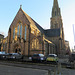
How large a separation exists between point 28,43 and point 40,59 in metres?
15.0

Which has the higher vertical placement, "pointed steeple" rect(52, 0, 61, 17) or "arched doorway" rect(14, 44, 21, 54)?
"pointed steeple" rect(52, 0, 61, 17)

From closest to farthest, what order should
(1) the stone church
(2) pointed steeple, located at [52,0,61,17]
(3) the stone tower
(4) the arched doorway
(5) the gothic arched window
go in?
(1) the stone church, (5) the gothic arched window, (4) the arched doorway, (3) the stone tower, (2) pointed steeple, located at [52,0,61,17]

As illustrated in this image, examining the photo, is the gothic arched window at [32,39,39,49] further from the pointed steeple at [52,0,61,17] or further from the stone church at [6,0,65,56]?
the pointed steeple at [52,0,61,17]

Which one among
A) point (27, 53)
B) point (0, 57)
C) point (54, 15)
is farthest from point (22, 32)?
point (54, 15)

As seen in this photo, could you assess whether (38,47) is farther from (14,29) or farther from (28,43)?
(14,29)

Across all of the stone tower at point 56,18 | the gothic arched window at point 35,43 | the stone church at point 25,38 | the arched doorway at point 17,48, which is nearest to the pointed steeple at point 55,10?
the stone tower at point 56,18

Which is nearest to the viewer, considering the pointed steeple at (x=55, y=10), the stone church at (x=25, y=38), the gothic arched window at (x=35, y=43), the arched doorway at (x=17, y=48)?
the stone church at (x=25, y=38)

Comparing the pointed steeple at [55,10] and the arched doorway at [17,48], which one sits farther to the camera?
the pointed steeple at [55,10]

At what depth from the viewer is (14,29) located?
35.6 meters

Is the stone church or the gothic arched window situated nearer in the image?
the stone church

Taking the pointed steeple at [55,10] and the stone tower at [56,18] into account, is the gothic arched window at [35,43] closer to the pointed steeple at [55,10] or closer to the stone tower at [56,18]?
the stone tower at [56,18]

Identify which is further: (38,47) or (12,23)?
(12,23)

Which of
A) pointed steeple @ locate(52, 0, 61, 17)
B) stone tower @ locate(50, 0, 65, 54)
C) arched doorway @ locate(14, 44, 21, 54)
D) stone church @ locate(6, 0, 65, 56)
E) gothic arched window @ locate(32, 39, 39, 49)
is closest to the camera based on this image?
stone church @ locate(6, 0, 65, 56)

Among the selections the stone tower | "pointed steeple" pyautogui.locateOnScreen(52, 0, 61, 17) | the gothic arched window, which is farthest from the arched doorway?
"pointed steeple" pyautogui.locateOnScreen(52, 0, 61, 17)
